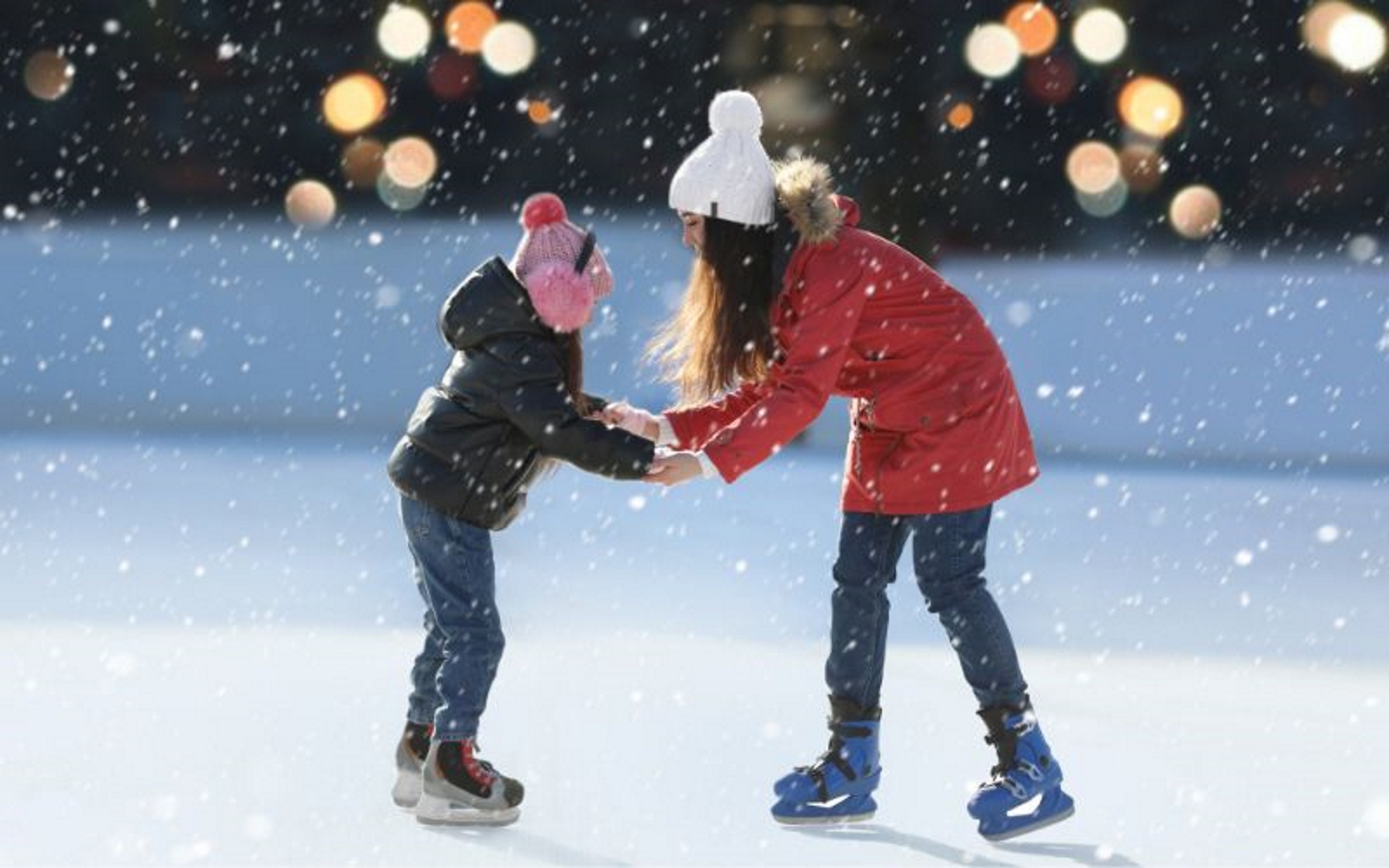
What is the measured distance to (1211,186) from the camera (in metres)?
9.41

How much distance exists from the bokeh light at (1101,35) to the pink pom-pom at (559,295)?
6.79 metres

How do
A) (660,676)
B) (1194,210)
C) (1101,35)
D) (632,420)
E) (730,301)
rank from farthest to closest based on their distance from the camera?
(1101,35) → (1194,210) → (660,676) → (632,420) → (730,301)

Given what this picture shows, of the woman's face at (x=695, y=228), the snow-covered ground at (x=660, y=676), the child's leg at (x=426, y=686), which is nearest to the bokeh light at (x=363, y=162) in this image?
the snow-covered ground at (x=660, y=676)

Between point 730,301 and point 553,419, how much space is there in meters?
0.36

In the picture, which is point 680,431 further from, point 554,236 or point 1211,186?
point 1211,186

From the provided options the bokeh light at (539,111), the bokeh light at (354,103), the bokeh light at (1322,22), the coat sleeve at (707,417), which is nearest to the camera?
the coat sleeve at (707,417)

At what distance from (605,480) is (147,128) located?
3.67 meters

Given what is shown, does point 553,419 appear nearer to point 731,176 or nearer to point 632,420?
point 632,420

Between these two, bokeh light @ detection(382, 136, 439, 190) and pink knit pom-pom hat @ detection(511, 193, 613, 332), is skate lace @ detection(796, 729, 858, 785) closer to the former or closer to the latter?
pink knit pom-pom hat @ detection(511, 193, 613, 332)

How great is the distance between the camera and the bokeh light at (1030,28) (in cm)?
943

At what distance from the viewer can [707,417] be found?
3.64 metres

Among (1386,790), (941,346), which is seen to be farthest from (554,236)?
(1386,790)

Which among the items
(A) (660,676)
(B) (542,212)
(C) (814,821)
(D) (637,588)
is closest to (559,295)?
(B) (542,212)

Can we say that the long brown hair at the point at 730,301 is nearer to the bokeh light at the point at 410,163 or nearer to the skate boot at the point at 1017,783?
the skate boot at the point at 1017,783
